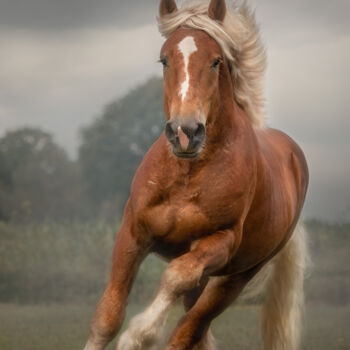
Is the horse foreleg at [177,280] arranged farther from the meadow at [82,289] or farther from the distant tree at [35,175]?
the distant tree at [35,175]

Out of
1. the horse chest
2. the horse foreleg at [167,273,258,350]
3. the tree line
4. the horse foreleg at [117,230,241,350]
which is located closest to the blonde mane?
the horse chest

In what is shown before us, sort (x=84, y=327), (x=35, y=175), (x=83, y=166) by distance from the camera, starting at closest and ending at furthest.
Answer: (x=84, y=327) < (x=35, y=175) < (x=83, y=166)

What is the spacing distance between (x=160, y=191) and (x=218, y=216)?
1.13ft

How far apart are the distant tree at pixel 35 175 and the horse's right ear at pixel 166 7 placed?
512 inches

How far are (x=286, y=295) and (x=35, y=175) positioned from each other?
1245 centimetres

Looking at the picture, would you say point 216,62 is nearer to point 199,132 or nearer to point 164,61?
point 164,61

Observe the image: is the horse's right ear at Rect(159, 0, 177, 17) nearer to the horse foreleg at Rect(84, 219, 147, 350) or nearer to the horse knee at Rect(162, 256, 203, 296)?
the horse foreleg at Rect(84, 219, 147, 350)

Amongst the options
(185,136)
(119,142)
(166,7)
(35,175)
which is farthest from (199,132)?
(119,142)

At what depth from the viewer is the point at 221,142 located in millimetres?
4668

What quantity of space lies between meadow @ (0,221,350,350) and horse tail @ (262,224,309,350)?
1.07ft

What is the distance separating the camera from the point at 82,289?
13.4 meters

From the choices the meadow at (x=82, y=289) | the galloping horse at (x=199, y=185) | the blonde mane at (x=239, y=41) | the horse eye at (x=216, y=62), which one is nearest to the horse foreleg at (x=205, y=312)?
the galloping horse at (x=199, y=185)

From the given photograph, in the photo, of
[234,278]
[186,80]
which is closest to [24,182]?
[234,278]

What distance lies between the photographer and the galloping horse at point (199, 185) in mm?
4242
